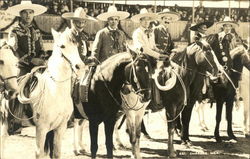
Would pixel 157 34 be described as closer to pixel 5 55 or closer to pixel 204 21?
pixel 204 21

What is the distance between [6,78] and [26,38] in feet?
2.30

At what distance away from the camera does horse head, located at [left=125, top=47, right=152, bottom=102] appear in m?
5.91

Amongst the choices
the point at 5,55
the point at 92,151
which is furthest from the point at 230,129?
the point at 5,55

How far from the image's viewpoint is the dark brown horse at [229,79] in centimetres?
733

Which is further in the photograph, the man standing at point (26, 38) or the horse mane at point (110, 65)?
the horse mane at point (110, 65)

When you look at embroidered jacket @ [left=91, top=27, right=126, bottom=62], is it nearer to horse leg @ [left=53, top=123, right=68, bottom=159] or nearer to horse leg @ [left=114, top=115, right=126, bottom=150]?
horse leg @ [left=114, top=115, right=126, bottom=150]

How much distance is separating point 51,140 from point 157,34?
2338mm

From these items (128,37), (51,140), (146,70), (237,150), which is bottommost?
(237,150)

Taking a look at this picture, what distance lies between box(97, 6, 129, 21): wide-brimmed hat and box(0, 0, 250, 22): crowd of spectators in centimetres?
11

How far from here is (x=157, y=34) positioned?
6926 mm

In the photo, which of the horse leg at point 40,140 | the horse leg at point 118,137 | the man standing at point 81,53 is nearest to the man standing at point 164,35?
the man standing at point 81,53

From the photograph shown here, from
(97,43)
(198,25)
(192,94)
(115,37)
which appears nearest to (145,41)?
(115,37)

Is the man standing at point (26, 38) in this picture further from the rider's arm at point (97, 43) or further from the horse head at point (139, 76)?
the horse head at point (139, 76)

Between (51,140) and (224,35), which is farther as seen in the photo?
(224,35)
